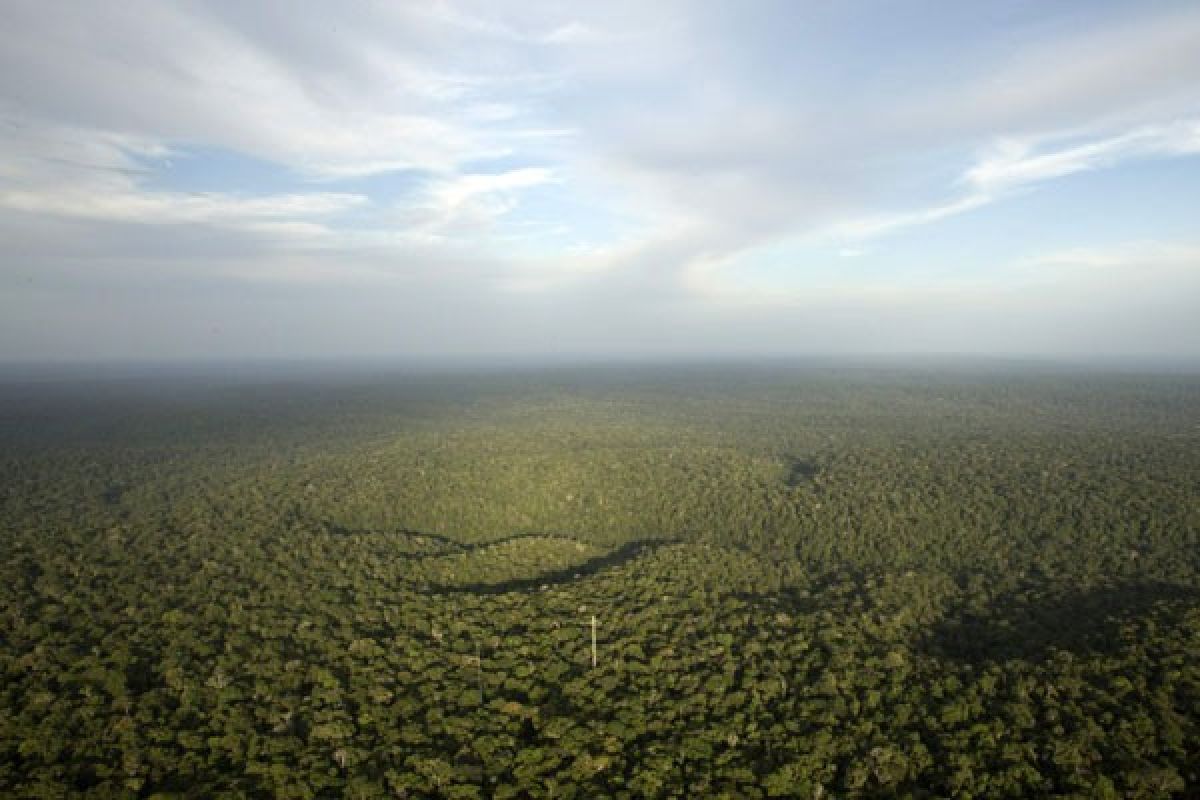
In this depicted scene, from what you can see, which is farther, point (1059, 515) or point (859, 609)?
point (1059, 515)

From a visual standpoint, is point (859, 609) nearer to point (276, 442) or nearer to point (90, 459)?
point (276, 442)

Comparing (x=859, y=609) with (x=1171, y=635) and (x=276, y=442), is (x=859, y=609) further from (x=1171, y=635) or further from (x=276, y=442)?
(x=276, y=442)

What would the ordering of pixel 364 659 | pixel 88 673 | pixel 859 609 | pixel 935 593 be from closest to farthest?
pixel 88 673 < pixel 364 659 < pixel 859 609 < pixel 935 593

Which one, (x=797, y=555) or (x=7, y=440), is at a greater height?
(x=7, y=440)

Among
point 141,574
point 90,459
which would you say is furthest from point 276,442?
point 141,574

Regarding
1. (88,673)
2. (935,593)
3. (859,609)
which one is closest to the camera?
(88,673)

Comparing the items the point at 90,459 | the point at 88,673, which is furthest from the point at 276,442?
the point at 88,673
